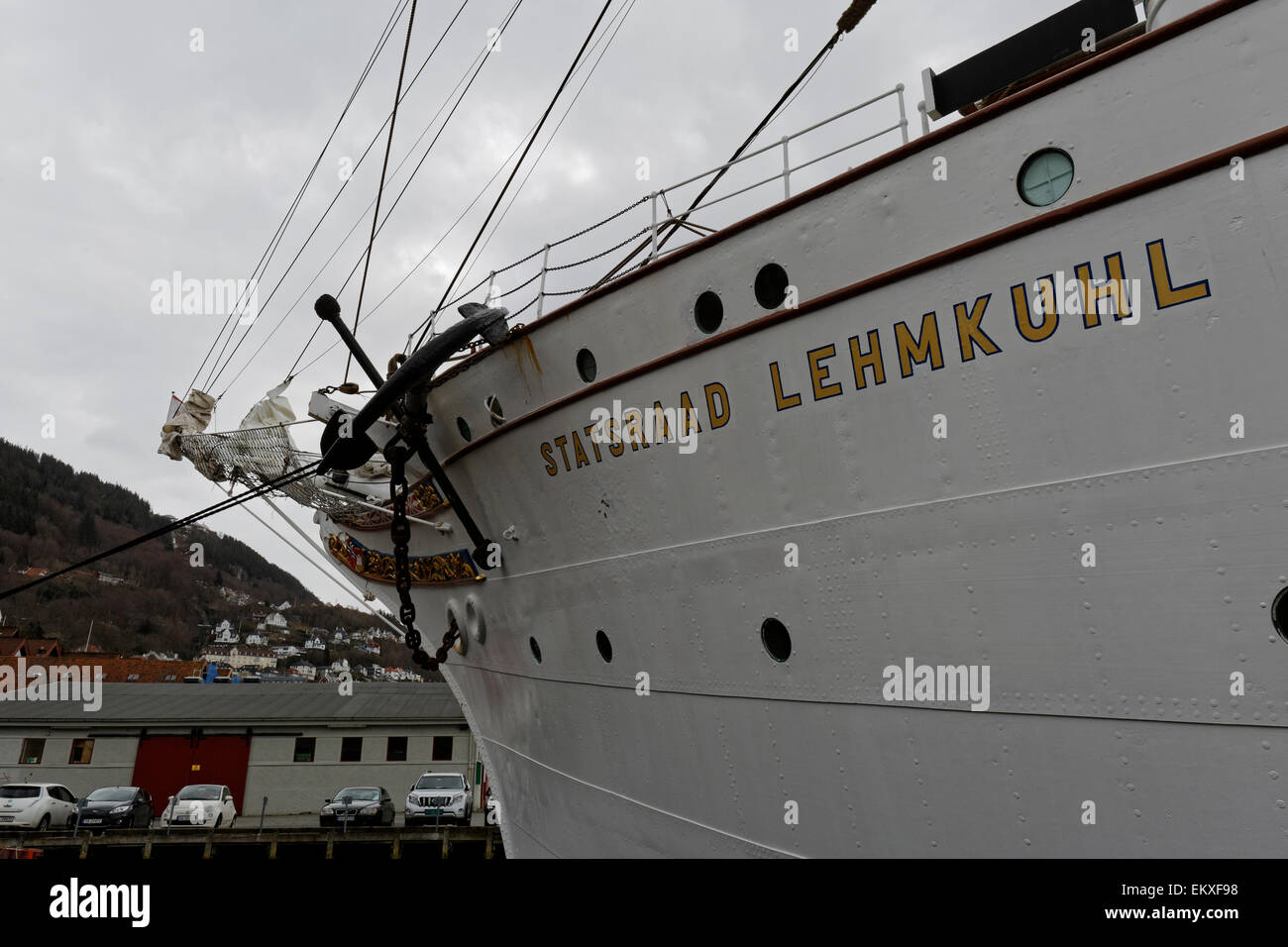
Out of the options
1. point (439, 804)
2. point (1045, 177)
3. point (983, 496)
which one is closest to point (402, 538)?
point (983, 496)

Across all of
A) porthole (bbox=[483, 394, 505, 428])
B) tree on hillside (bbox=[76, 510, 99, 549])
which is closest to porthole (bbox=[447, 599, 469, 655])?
porthole (bbox=[483, 394, 505, 428])

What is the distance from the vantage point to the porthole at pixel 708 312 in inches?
187

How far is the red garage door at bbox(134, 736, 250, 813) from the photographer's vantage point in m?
24.0

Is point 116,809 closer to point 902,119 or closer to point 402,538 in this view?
point 402,538

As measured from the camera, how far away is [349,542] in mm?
9766

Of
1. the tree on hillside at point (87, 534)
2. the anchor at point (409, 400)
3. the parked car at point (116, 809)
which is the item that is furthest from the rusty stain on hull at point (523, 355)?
the tree on hillside at point (87, 534)

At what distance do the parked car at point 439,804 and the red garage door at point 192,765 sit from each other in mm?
7246

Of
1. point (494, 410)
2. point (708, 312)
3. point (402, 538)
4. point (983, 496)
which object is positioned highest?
point (708, 312)

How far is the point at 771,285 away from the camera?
4.49 metres

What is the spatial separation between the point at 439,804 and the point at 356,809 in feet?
6.41

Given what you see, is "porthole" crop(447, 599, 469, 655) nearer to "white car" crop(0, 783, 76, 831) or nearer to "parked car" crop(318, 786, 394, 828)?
"parked car" crop(318, 786, 394, 828)

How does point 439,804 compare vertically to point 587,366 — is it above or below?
below

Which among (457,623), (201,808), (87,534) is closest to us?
(457,623)

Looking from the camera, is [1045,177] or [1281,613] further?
[1045,177]
